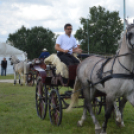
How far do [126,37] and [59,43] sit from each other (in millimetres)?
2127

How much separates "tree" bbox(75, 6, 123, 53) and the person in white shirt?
130 ft

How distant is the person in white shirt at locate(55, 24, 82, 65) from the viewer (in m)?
5.95

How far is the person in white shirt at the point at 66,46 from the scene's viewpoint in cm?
595

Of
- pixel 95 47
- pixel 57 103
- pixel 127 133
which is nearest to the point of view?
pixel 127 133

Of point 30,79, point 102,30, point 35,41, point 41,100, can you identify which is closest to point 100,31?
point 102,30

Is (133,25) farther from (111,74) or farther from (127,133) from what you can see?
(127,133)

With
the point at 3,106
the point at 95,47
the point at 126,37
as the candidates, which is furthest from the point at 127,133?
the point at 95,47

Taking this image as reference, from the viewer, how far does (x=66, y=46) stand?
6.11m

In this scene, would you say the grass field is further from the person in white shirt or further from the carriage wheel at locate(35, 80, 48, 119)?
the person in white shirt

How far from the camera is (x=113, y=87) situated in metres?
4.46

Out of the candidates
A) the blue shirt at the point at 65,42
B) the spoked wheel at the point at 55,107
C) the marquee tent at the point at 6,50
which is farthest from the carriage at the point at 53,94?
the marquee tent at the point at 6,50

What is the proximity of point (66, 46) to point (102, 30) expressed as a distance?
4252cm

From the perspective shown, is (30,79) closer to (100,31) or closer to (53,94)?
(53,94)

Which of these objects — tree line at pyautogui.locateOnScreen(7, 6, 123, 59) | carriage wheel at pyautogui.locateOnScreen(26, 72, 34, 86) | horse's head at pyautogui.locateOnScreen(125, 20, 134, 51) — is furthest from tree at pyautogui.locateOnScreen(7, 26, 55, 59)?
horse's head at pyautogui.locateOnScreen(125, 20, 134, 51)
